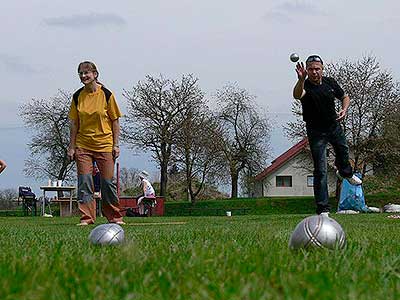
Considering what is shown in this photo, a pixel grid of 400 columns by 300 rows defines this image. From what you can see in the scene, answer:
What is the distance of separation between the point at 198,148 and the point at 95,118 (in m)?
43.1

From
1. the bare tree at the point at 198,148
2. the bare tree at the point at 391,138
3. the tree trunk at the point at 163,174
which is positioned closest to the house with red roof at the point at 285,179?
the bare tree at the point at 198,148

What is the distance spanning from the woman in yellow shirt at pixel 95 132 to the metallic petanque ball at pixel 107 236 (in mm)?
4673

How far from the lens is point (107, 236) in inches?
185

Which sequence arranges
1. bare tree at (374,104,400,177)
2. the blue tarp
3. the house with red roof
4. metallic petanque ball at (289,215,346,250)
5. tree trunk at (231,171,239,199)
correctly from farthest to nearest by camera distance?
the house with red roof → tree trunk at (231,171,239,199) → bare tree at (374,104,400,177) → the blue tarp → metallic petanque ball at (289,215,346,250)

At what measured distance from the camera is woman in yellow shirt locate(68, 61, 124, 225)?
9484 mm

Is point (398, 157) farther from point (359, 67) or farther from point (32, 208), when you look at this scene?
point (32, 208)

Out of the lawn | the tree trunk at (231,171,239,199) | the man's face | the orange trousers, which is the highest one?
the tree trunk at (231,171,239,199)

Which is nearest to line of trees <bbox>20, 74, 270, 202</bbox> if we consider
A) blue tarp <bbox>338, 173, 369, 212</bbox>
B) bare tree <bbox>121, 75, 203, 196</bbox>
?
bare tree <bbox>121, 75, 203, 196</bbox>

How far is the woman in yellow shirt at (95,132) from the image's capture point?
31.1ft

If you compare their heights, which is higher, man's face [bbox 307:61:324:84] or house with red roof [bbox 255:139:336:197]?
house with red roof [bbox 255:139:336:197]

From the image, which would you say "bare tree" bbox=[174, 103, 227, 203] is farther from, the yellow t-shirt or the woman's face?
the woman's face

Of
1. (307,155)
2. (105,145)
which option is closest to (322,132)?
(105,145)

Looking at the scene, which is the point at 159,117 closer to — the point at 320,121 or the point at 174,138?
the point at 174,138

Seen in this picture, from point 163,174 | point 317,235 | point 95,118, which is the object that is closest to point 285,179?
point 163,174
